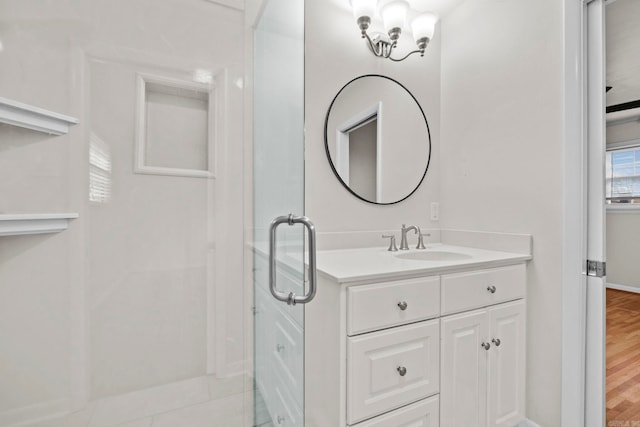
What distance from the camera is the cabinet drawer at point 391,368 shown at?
103cm

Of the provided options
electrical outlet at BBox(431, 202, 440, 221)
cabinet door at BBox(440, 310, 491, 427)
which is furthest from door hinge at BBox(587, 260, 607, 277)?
electrical outlet at BBox(431, 202, 440, 221)

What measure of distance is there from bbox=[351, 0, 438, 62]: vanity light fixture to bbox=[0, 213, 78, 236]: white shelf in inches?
63.0

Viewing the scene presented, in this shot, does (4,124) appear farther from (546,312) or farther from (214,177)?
(546,312)

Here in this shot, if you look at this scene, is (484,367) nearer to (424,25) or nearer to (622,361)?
(622,361)

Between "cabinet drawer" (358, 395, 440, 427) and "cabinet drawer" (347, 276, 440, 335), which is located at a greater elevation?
"cabinet drawer" (347, 276, 440, 335)

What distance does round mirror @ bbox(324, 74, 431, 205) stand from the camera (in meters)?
1.72

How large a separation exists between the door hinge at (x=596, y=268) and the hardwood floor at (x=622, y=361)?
0.26ft

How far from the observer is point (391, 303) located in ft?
3.64

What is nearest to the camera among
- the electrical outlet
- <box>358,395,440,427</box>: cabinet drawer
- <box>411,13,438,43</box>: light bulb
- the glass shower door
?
the glass shower door

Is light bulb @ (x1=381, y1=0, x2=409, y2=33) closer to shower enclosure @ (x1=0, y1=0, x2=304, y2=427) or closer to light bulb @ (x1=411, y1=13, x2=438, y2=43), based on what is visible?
light bulb @ (x1=411, y1=13, x2=438, y2=43)

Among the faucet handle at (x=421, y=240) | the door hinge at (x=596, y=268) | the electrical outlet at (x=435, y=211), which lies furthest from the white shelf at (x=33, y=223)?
the door hinge at (x=596, y=268)

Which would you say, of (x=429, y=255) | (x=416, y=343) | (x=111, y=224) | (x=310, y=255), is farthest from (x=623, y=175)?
(x=111, y=224)

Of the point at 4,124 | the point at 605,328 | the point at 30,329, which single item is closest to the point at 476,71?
the point at 605,328

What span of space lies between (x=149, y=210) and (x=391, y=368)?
1076mm
